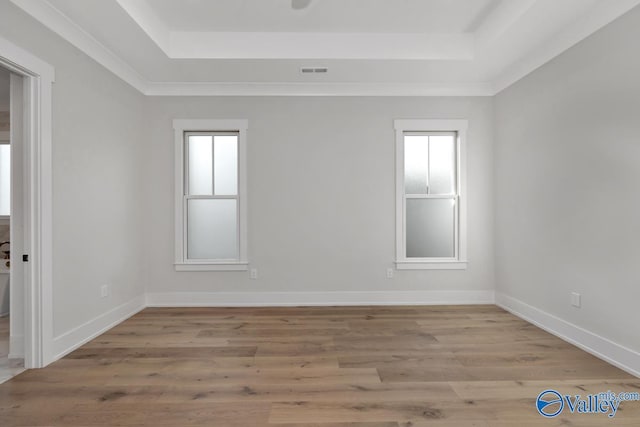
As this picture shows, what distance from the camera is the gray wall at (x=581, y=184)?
268cm

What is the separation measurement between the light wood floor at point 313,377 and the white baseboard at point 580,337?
9 centimetres

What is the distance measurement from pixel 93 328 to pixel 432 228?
399 cm

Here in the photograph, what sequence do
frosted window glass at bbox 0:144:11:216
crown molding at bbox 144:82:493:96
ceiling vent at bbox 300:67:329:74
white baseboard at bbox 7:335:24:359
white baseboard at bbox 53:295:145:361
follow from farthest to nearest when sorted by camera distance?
frosted window glass at bbox 0:144:11:216 → crown molding at bbox 144:82:493:96 → ceiling vent at bbox 300:67:329:74 → white baseboard at bbox 53:295:145:361 → white baseboard at bbox 7:335:24:359

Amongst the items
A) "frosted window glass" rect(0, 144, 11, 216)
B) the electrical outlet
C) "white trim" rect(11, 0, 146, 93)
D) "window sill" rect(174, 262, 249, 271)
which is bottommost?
the electrical outlet

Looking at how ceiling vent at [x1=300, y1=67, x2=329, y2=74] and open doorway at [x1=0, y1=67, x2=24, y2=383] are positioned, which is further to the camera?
ceiling vent at [x1=300, y1=67, x2=329, y2=74]

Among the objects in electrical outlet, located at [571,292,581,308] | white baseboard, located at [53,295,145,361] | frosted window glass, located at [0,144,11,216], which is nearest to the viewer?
white baseboard, located at [53,295,145,361]

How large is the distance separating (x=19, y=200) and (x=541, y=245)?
476cm

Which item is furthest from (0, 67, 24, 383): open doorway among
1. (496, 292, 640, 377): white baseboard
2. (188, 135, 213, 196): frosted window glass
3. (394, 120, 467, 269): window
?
(496, 292, 640, 377): white baseboard

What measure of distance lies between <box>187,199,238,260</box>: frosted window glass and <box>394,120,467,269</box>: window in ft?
7.45

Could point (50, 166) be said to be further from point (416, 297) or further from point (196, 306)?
point (416, 297)
